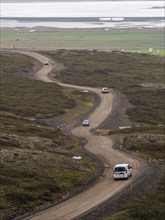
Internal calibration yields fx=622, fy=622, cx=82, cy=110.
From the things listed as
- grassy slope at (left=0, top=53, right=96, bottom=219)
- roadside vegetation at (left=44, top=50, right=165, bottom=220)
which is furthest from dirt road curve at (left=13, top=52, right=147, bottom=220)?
roadside vegetation at (left=44, top=50, right=165, bottom=220)

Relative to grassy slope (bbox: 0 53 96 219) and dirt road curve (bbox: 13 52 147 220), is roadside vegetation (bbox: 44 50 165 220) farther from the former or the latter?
grassy slope (bbox: 0 53 96 219)

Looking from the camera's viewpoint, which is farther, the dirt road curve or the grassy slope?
the grassy slope

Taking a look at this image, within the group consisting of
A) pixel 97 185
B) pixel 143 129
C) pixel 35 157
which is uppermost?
pixel 35 157

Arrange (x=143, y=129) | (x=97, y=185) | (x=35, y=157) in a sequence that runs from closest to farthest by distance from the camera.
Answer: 1. (x=97, y=185)
2. (x=35, y=157)
3. (x=143, y=129)

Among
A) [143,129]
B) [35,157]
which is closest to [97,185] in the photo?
[35,157]

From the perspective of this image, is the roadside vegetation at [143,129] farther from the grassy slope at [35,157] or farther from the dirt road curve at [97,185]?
the grassy slope at [35,157]

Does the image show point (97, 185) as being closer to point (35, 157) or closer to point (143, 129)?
point (35, 157)

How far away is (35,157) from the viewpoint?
77812 millimetres

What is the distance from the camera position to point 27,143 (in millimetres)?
88688

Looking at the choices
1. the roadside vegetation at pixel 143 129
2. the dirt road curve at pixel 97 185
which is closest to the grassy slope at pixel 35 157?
the dirt road curve at pixel 97 185

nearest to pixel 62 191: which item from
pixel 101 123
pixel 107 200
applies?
pixel 107 200

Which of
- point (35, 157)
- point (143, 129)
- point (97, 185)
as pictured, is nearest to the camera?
point (97, 185)

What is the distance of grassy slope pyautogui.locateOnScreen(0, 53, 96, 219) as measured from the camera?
6153 centimetres

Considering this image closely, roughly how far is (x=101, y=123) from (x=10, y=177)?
5640 centimetres
